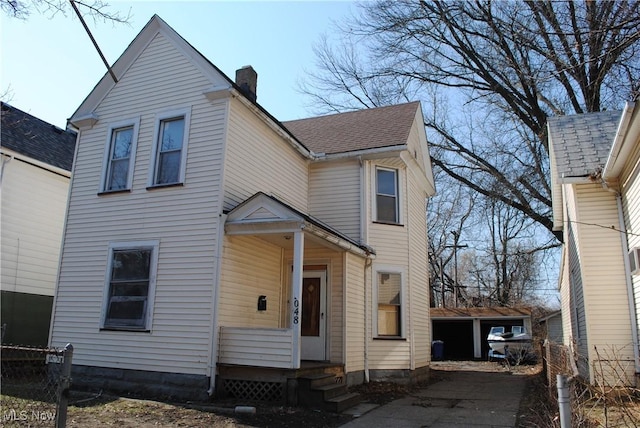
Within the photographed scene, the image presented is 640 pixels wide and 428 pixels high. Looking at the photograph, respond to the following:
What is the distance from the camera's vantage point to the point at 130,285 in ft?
34.1

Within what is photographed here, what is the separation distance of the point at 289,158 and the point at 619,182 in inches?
301

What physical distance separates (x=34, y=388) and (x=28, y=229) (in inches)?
224

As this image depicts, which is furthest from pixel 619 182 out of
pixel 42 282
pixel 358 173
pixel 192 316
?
pixel 42 282

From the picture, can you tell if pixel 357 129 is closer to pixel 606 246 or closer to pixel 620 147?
pixel 606 246

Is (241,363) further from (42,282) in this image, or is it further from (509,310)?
(509,310)

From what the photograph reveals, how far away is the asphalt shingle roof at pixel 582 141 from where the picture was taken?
1038cm

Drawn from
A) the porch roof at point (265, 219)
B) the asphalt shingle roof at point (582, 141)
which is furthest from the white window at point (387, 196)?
the asphalt shingle roof at point (582, 141)

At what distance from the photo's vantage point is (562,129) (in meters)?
12.1

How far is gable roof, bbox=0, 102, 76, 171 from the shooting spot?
1362 cm

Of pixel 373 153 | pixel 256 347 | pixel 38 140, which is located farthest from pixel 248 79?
pixel 256 347

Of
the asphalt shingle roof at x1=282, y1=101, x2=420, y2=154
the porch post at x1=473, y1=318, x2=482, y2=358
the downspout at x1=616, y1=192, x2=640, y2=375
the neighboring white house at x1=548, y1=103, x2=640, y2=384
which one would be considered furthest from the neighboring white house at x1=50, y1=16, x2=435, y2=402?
the porch post at x1=473, y1=318, x2=482, y2=358

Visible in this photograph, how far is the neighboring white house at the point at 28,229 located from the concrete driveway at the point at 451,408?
9.81m

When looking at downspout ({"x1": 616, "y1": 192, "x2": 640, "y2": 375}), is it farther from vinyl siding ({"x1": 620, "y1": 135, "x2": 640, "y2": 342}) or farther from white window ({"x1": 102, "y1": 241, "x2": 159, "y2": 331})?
white window ({"x1": 102, "y1": 241, "x2": 159, "y2": 331})

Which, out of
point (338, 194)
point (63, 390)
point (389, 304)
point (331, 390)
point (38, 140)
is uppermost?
point (38, 140)
